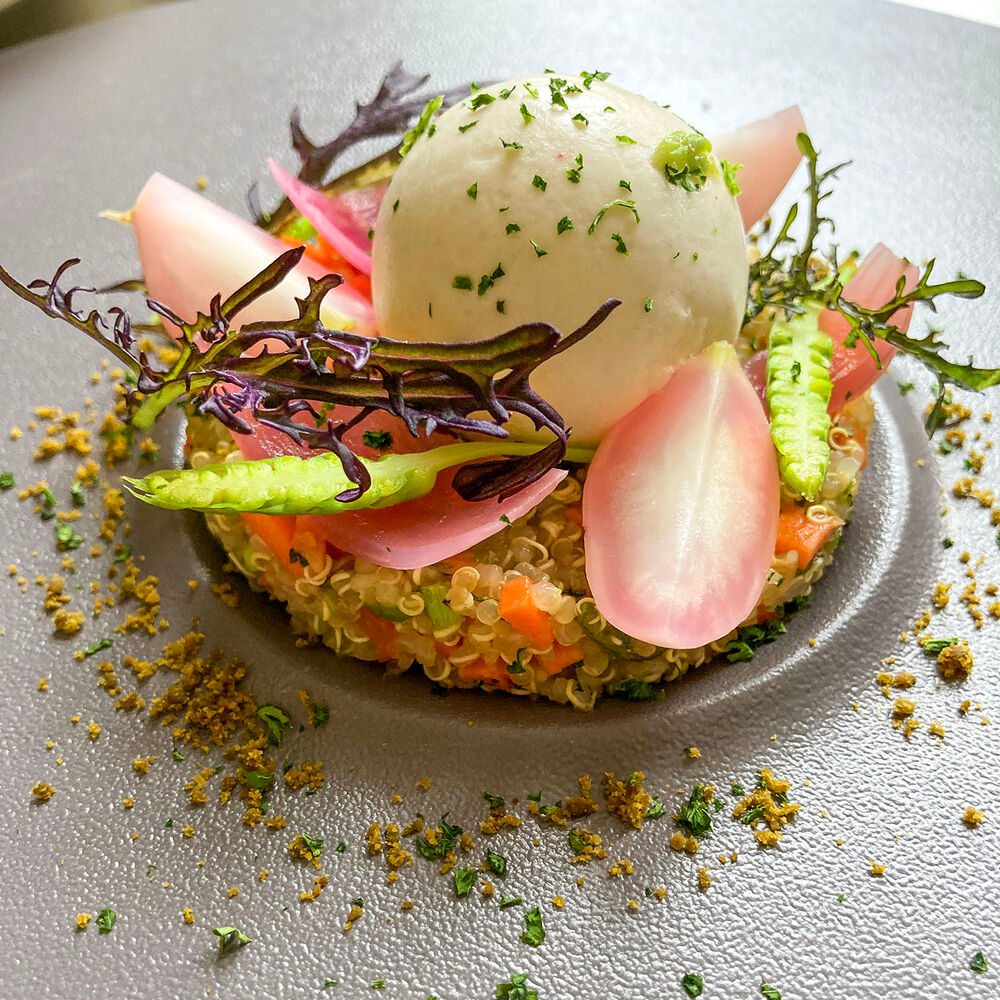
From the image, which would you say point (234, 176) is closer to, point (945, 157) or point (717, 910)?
point (945, 157)

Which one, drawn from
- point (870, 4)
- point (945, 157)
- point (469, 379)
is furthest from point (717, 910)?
point (870, 4)

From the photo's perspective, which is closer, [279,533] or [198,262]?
[279,533]

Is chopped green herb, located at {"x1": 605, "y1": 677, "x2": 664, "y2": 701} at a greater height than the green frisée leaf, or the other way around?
the green frisée leaf

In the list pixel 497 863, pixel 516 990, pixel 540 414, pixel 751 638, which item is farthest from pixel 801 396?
pixel 516 990

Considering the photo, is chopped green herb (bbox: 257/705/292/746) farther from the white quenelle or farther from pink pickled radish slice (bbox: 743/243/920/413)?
pink pickled radish slice (bbox: 743/243/920/413)

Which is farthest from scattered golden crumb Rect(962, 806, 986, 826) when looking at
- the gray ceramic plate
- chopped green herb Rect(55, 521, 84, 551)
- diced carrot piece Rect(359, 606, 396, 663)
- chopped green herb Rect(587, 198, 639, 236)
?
chopped green herb Rect(55, 521, 84, 551)

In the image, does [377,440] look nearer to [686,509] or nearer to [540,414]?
[540,414]
